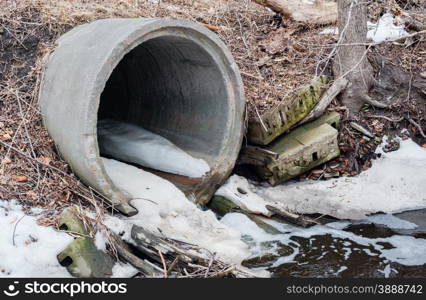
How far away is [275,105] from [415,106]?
1823mm

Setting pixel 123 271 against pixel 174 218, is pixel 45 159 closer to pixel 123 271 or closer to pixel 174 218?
pixel 174 218

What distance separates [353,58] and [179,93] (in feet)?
7.20

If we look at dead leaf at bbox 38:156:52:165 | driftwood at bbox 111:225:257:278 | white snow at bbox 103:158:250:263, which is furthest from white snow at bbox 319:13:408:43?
dead leaf at bbox 38:156:52:165

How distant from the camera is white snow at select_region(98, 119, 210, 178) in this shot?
5.93 m

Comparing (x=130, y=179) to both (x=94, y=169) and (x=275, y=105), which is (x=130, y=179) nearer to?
(x=94, y=169)

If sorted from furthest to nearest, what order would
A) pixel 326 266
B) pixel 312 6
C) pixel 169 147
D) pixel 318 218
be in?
pixel 312 6 < pixel 169 147 < pixel 318 218 < pixel 326 266

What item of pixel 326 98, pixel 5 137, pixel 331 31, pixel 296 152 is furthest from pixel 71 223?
pixel 331 31

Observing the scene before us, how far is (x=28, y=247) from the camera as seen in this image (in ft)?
13.3

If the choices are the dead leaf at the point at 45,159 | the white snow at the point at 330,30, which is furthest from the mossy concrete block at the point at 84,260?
the white snow at the point at 330,30

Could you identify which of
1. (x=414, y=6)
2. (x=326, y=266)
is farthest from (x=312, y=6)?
(x=326, y=266)

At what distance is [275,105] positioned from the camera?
6.16m

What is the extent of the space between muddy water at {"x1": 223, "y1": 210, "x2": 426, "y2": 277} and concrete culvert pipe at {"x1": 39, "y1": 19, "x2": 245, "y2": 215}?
39.4 inches

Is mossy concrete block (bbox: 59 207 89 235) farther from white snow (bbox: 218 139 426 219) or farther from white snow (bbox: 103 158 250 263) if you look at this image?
white snow (bbox: 218 139 426 219)

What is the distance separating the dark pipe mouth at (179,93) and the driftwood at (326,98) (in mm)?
1150
